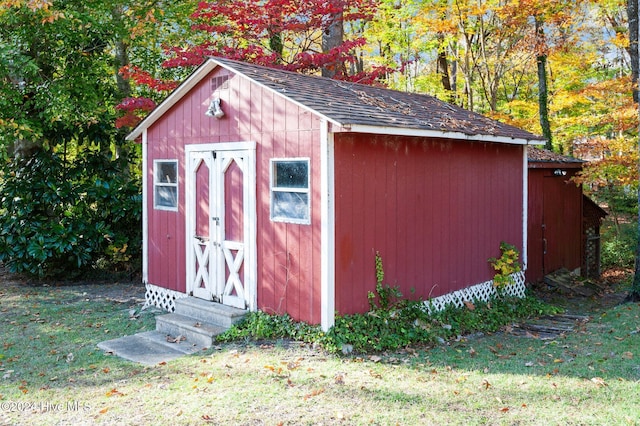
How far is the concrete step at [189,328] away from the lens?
7156 millimetres

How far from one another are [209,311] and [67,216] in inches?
233

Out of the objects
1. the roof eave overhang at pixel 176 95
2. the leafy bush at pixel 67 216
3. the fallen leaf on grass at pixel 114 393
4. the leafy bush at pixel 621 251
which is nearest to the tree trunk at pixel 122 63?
the leafy bush at pixel 67 216

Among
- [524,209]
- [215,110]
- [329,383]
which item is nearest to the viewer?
[329,383]

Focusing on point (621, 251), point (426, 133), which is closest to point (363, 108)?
point (426, 133)

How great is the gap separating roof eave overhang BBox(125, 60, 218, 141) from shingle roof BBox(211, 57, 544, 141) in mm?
335

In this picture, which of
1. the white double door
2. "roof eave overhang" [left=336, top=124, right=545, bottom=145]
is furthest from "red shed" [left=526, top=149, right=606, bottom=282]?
the white double door

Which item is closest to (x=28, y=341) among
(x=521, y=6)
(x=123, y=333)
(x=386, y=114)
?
(x=123, y=333)

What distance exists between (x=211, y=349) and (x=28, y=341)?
2550mm

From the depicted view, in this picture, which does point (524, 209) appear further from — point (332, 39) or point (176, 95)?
point (332, 39)

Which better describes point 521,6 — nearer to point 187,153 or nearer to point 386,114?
point 386,114

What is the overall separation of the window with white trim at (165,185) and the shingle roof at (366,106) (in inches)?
80.0

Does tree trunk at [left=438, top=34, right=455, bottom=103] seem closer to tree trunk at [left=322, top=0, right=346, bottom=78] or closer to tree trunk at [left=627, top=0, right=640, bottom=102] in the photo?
tree trunk at [left=322, top=0, right=346, bottom=78]

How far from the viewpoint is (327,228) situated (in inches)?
261

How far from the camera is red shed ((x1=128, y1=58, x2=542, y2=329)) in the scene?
269 inches
